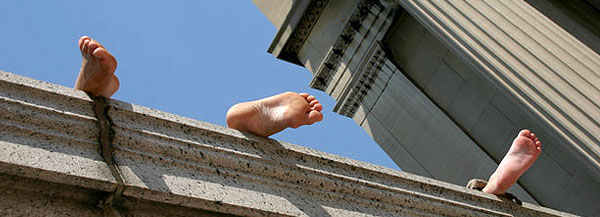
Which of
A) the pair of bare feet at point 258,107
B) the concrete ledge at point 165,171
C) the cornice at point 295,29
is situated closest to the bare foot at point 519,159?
the pair of bare feet at point 258,107

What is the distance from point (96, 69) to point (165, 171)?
109 cm

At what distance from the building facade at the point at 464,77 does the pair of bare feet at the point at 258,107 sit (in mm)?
2413

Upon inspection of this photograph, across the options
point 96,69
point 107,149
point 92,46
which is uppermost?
point 92,46

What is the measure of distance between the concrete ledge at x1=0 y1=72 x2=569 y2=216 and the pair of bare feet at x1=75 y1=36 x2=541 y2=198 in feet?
0.88

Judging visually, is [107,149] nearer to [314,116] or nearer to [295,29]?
[314,116]

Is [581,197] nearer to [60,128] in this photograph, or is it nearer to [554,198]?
[554,198]

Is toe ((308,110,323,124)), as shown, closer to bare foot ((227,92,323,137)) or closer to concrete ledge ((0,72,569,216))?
bare foot ((227,92,323,137))

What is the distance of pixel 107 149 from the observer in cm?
318

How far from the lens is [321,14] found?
1323 cm

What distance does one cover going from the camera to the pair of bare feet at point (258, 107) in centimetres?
394

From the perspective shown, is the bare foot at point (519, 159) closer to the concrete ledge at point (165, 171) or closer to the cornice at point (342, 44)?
the concrete ledge at point (165, 171)

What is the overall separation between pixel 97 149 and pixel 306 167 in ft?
4.37

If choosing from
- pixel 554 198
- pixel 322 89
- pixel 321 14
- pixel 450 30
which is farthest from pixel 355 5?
pixel 554 198

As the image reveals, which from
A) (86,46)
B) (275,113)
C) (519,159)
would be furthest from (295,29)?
(86,46)
